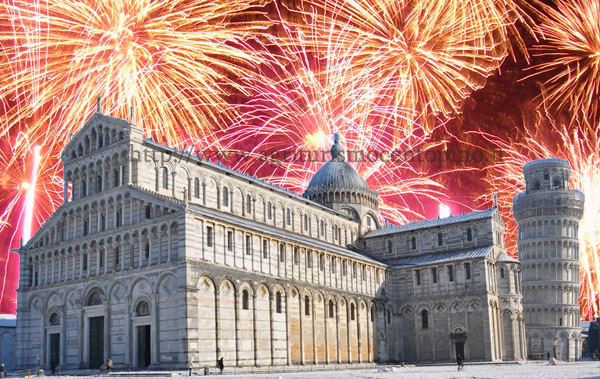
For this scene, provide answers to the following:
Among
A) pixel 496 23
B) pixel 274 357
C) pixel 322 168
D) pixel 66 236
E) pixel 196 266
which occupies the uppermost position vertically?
pixel 496 23

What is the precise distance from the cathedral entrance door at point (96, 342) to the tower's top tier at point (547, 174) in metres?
74.2

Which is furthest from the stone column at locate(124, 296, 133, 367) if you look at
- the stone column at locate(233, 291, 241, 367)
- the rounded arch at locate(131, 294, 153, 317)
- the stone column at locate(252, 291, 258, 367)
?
the stone column at locate(252, 291, 258, 367)

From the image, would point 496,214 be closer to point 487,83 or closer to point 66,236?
point 487,83

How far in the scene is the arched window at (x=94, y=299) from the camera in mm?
52750

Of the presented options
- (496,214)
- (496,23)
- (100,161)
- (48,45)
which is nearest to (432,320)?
(496,214)

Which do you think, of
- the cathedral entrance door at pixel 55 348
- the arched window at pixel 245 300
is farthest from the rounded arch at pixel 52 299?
the arched window at pixel 245 300

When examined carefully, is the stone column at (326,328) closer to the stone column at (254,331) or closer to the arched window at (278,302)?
the arched window at (278,302)

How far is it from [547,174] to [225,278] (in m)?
69.2

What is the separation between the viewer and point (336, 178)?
270 feet

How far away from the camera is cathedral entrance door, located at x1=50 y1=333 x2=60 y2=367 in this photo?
54.6m

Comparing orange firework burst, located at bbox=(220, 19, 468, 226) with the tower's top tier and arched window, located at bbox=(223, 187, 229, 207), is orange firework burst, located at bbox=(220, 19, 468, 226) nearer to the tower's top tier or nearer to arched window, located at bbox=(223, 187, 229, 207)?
arched window, located at bbox=(223, 187, 229, 207)

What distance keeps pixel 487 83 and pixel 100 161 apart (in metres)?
52.0

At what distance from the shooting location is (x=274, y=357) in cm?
5347

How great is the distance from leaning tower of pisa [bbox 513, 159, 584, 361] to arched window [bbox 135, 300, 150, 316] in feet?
235
